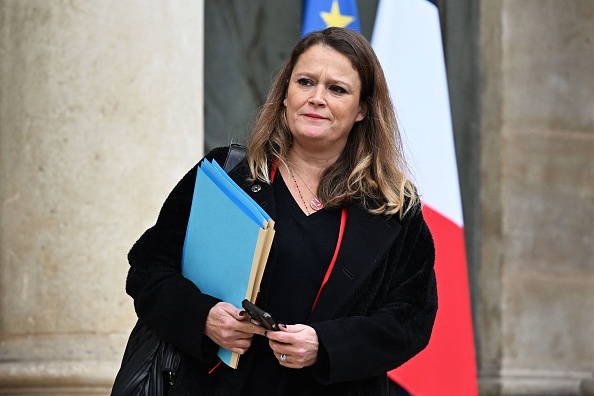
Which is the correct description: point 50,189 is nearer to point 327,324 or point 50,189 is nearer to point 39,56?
point 39,56

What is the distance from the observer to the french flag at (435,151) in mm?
5480

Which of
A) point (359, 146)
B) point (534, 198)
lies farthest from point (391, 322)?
point (534, 198)

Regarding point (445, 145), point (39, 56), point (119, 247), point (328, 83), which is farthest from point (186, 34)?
point (328, 83)

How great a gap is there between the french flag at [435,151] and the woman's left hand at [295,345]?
254cm

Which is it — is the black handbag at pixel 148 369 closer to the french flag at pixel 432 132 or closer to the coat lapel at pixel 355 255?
the coat lapel at pixel 355 255

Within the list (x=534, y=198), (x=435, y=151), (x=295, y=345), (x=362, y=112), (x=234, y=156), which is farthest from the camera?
(x=534, y=198)

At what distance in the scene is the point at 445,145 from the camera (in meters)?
5.73

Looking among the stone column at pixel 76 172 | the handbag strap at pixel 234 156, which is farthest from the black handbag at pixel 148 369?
the stone column at pixel 76 172

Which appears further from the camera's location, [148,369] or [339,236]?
[339,236]

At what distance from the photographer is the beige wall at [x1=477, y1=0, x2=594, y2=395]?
22.1 feet

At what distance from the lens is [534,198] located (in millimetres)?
6785

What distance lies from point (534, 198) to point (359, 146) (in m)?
3.65

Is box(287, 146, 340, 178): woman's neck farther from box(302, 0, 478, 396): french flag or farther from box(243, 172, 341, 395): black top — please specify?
box(302, 0, 478, 396): french flag

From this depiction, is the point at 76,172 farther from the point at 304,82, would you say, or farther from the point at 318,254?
the point at 318,254
